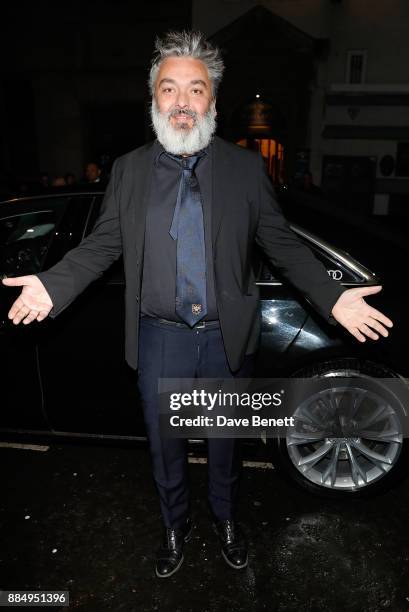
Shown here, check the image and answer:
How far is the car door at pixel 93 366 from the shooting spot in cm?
254

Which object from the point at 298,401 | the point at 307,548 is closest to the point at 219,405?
the point at 298,401

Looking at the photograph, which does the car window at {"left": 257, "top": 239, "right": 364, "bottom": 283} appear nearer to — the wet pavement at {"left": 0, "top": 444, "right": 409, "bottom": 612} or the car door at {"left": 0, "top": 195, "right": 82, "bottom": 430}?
the wet pavement at {"left": 0, "top": 444, "right": 409, "bottom": 612}

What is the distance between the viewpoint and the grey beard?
6.18 feet

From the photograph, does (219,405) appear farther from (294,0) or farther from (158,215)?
(294,0)

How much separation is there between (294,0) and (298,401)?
557 inches

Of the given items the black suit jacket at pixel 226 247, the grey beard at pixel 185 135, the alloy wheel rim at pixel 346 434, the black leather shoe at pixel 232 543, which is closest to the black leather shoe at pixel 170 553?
the black leather shoe at pixel 232 543

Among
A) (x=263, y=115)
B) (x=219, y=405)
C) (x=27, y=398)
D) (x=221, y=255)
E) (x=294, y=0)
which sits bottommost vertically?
(x=27, y=398)

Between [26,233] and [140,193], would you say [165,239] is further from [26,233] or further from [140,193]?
[26,233]

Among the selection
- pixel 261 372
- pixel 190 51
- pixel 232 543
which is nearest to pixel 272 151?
pixel 261 372

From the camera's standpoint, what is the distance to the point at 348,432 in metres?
2.54

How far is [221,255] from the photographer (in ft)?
6.15

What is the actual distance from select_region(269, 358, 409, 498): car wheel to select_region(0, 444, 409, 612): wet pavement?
0.15 metres

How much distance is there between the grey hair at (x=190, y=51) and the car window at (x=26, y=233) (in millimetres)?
1008

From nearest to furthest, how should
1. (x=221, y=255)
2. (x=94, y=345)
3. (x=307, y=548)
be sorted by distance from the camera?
(x=221, y=255) < (x=307, y=548) < (x=94, y=345)
